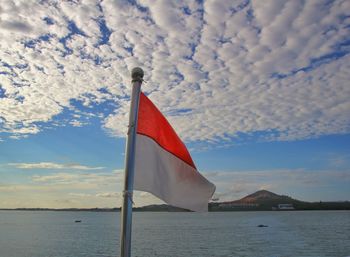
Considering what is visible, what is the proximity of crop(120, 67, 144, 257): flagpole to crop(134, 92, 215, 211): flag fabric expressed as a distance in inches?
12.1

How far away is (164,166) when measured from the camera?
5.20 m

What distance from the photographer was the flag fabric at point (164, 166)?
4871 millimetres

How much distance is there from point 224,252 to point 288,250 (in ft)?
34.4

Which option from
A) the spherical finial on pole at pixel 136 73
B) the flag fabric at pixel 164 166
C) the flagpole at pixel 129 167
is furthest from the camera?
the flag fabric at pixel 164 166

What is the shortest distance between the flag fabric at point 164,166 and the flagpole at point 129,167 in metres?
0.31

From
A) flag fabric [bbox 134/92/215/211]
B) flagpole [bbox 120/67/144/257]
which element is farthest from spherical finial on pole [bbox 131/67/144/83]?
flag fabric [bbox 134/92/215/211]

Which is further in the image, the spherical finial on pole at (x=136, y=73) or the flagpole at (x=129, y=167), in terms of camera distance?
the spherical finial on pole at (x=136, y=73)

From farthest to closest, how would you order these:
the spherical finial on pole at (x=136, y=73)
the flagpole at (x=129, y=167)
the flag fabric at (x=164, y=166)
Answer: the flag fabric at (x=164, y=166), the spherical finial on pole at (x=136, y=73), the flagpole at (x=129, y=167)

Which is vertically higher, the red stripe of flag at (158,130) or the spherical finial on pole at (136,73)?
the spherical finial on pole at (136,73)

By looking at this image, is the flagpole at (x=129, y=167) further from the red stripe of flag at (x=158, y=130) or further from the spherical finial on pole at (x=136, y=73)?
the red stripe of flag at (x=158, y=130)

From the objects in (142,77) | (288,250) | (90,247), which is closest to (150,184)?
(142,77)

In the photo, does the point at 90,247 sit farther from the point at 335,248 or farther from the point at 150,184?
the point at 150,184

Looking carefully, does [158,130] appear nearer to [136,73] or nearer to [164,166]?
[164,166]

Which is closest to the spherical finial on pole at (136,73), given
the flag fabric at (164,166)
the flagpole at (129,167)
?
the flagpole at (129,167)
